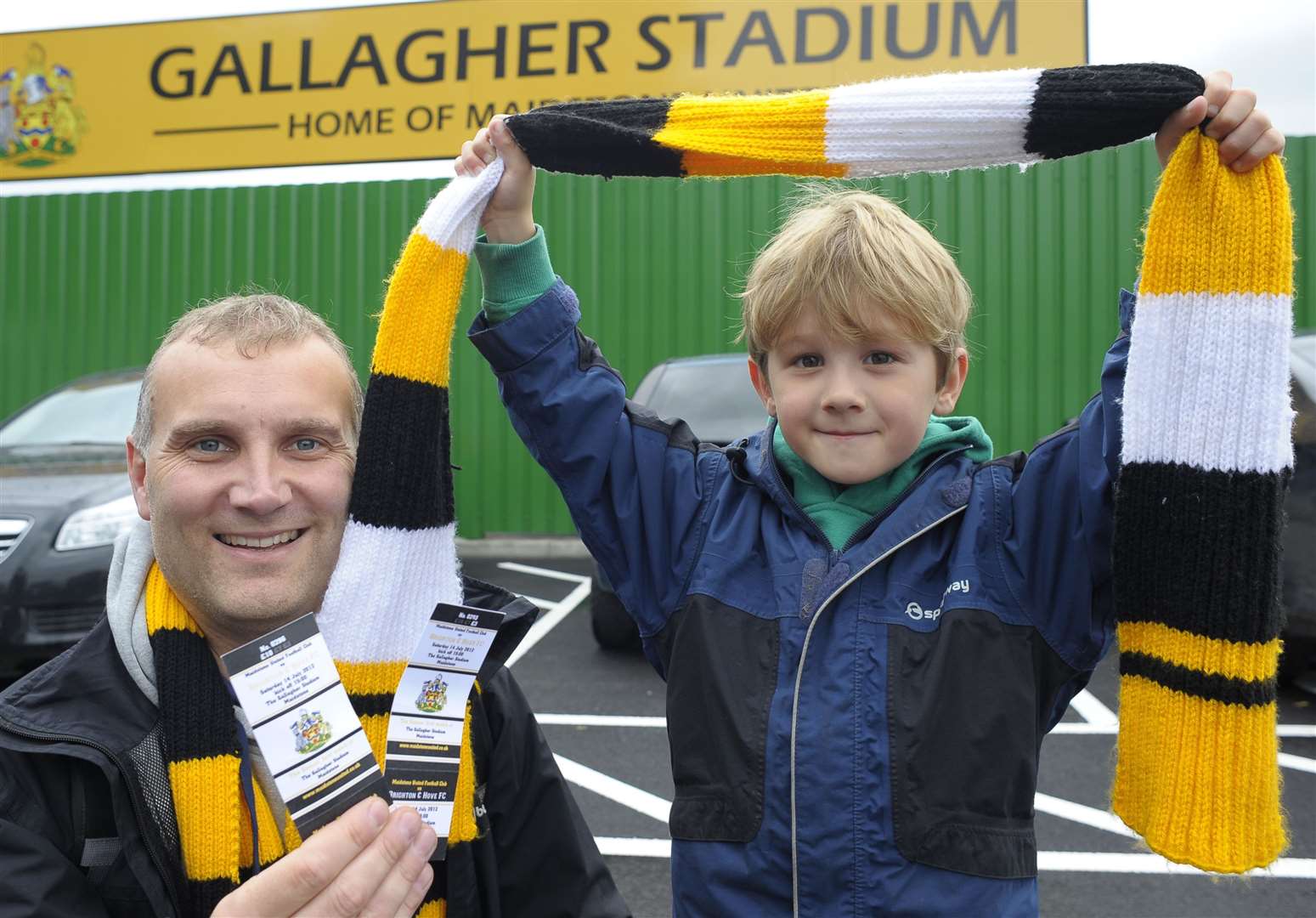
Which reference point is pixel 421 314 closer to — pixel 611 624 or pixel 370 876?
pixel 370 876

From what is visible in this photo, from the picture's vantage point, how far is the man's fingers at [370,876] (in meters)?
1.16

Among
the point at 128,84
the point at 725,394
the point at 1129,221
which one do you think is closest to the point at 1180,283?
the point at 725,394

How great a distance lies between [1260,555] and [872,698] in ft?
1.85

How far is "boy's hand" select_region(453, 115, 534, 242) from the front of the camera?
1.61 metres

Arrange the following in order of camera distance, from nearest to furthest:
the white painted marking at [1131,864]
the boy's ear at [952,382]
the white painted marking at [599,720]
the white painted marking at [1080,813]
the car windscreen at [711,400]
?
the boy's ear at [952,382]
the white painted marking at [1131,864]
the white painted marking at [1080,813]
the white painted marking at [599,720]
the car windscreen at [711,400]

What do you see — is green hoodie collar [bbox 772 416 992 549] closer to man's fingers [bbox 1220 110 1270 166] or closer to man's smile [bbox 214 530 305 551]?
man's fingers [bbox 1220 110 1270 166]

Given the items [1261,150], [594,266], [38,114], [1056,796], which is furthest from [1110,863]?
[38,114]

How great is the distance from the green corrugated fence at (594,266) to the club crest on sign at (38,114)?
2.60m

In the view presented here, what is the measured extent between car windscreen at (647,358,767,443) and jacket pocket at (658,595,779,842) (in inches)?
147

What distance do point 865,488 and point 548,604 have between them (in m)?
6.23

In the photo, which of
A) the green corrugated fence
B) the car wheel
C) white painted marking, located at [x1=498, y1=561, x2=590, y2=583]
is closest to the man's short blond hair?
the car wheel

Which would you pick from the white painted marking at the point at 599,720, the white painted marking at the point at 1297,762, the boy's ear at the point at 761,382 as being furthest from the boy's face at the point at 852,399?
the white painted marking at the point at 1297,762

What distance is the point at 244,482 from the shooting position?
143cm

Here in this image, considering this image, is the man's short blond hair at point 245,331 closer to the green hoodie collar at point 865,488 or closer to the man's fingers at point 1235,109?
the green hoodie collar at point 865,488
